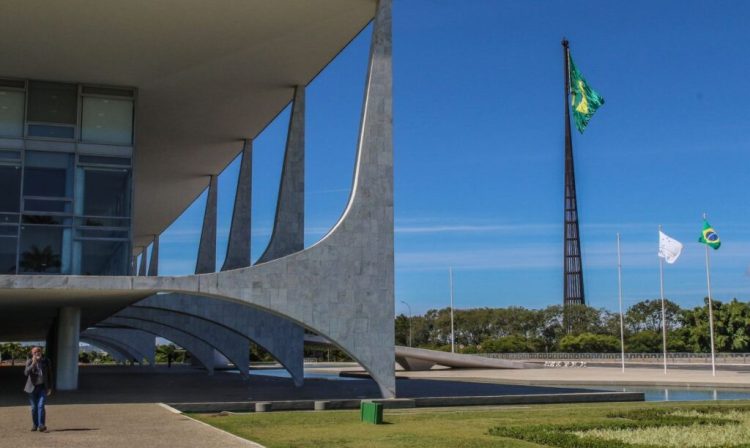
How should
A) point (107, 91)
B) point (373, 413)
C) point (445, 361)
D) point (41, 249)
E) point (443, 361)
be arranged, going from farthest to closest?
point (445, 361) < point (443, 361) < point (107, 91) < point (41, 249) < point (373, 413)

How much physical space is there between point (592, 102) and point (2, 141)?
21.7 metres

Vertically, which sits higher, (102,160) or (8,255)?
(102,160)

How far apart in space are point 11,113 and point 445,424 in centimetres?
1581

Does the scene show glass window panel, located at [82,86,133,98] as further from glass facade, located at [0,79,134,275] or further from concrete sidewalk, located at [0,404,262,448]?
concrete sidewalk, located at [0,404,262,448]

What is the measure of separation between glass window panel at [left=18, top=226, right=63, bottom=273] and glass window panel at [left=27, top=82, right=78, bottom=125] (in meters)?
3.34

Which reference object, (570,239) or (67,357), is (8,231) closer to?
(67,357)

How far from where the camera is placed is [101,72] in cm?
2308

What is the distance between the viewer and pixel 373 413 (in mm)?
15031

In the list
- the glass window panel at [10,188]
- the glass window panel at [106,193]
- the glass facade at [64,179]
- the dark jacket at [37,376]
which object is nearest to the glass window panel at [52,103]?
the glass facade at [64,179]

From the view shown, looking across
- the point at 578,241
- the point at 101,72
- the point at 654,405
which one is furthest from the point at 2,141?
the point at 578,241

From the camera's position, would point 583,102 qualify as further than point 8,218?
Yes

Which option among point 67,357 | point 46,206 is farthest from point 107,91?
point 67,357

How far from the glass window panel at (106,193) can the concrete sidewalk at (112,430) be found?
7027mm

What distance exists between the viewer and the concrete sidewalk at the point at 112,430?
11641 mm
